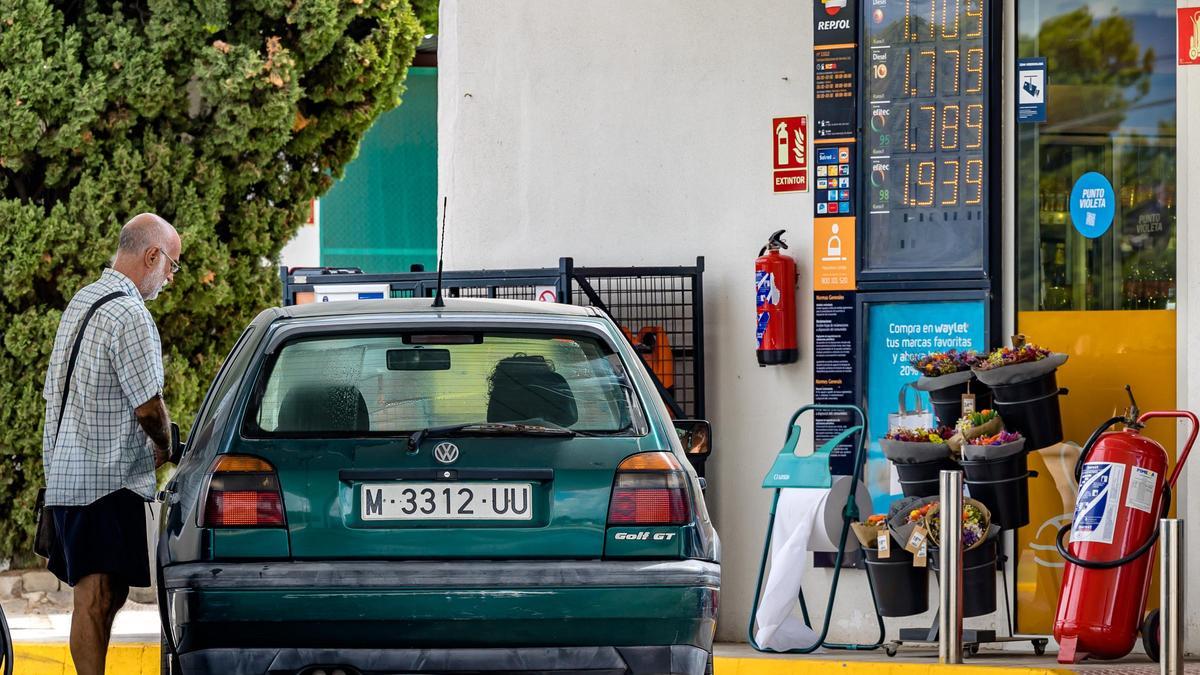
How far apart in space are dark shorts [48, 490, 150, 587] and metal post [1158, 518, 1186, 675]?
12.6 ft

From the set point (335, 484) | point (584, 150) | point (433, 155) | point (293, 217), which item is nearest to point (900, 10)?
point (584, 150)

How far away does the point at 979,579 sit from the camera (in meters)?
7.65

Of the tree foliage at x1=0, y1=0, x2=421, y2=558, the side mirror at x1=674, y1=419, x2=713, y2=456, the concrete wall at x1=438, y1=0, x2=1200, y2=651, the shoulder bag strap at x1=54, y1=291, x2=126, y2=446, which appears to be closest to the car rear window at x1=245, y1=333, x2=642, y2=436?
the side mirror at x1=674, y1=419, x2=713, y2=456

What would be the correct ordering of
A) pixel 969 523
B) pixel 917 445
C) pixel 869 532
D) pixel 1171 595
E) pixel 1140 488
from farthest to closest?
1. pixel 869 532
2. pixel 917 445
3. pixel 969 523
4. pixel 1140 488
5. pixel 1171 595

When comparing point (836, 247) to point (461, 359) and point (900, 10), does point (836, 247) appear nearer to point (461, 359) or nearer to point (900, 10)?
point (900, 10)

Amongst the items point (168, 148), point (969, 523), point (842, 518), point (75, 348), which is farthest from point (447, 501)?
point (168, 148)

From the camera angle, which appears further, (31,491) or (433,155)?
(433,155)

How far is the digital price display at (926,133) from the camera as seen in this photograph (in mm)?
8445

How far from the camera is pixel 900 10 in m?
8.61

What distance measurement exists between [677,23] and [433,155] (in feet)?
32.2

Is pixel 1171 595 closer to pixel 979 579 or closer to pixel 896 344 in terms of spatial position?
pixel 979 579

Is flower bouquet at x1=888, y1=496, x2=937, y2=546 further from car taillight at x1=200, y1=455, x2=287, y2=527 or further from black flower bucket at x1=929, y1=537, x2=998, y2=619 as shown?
car taillight at x1=200, y1=455, x2=287, y2=527

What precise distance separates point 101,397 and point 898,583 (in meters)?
3.92

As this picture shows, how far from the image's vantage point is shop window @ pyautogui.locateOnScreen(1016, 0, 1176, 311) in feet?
26.8
